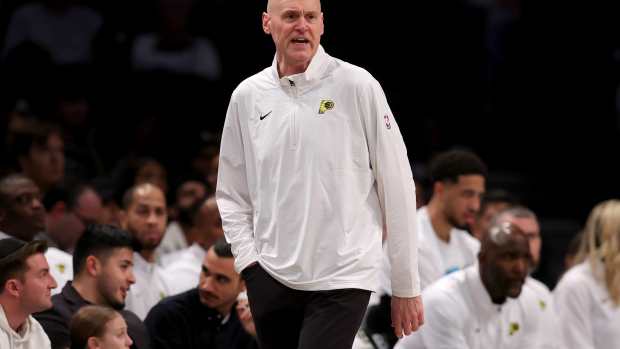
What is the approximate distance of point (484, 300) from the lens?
674cm

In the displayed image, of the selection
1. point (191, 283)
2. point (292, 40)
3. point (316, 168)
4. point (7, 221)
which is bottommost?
point (191, 283)

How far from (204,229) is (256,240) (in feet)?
11.5

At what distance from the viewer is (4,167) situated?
27.3ft

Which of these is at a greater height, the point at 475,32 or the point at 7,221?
the point at 475,32

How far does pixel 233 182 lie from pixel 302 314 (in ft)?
1.85

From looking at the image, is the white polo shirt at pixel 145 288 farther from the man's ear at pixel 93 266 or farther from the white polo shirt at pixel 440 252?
the white polo shirt at pixel 440 252

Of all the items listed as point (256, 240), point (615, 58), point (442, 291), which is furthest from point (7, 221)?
point (615, 58)

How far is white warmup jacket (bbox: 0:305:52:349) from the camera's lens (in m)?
5.20

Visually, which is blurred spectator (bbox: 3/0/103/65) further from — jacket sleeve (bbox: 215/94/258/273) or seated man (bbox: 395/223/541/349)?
jacket sleeve (bbox: 215/94/258/273)

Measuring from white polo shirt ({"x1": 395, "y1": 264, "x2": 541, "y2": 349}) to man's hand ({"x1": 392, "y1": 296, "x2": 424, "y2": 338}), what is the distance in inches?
88.2

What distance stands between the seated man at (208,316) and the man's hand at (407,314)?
2277 millimetres

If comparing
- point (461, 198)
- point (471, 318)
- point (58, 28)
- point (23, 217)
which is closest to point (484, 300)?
point (471, 318)

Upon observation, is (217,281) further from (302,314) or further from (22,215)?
(302,314)

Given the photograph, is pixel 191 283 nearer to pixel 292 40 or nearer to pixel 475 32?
pixel 292 40
